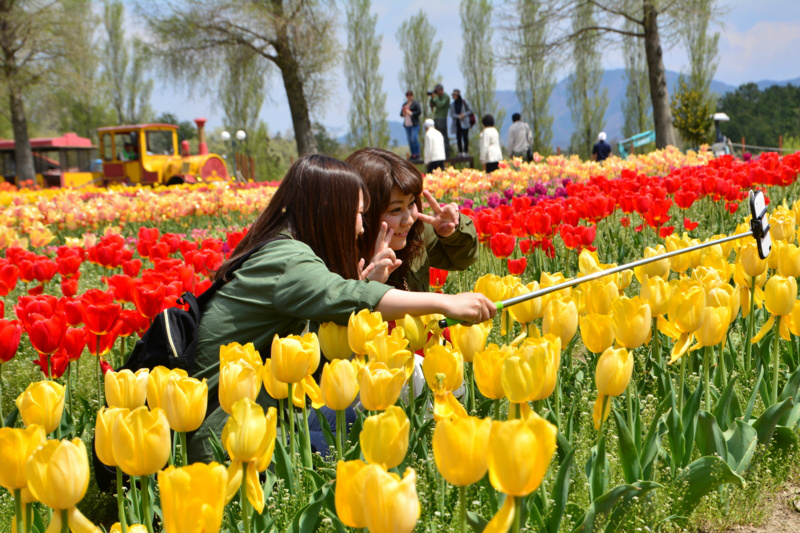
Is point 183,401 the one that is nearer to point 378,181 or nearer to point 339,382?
point 339,382

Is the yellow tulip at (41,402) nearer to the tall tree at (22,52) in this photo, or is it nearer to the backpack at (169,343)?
the backpack at (169,343)

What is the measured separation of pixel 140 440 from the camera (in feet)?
4.23

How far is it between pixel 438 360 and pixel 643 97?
36233 mm

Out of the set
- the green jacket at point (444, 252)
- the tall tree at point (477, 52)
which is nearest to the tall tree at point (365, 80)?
the tall tree at point (477, 52)

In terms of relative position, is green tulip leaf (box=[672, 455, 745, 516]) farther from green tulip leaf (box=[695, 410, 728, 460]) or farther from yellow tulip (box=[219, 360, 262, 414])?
yellow tulip (box=[219, 360, 262, 414])

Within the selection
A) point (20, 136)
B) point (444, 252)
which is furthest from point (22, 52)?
point (444, 252)

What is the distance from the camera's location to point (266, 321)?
2572 millimetres

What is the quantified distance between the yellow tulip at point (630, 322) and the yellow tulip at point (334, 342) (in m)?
0.70

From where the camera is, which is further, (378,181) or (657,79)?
(657,79)

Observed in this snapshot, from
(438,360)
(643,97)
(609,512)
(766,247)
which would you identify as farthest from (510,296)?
(643,97)

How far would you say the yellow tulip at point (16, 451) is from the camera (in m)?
1.25

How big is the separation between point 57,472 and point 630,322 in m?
1.33

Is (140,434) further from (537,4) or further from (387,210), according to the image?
(537,4)

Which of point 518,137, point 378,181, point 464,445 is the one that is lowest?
point 464,445
